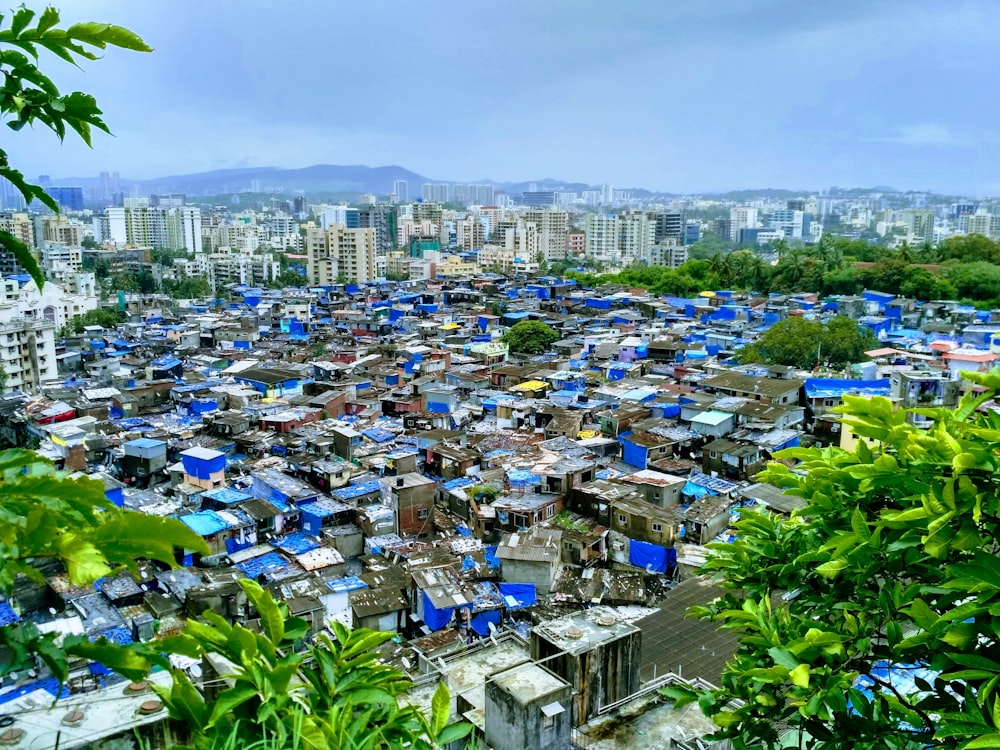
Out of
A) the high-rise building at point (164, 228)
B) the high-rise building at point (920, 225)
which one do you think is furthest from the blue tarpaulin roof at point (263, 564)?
the high-rise building at point (920, 225)

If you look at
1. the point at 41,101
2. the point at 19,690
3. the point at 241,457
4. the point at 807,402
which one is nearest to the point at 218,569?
the point at 19,690

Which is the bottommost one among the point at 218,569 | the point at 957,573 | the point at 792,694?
the point at 218,569

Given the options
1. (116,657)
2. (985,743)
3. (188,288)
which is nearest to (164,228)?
(188,288)

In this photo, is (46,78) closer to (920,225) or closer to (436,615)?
(436,615)

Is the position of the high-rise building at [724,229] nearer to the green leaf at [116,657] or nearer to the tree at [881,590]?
the tree at [881,590]

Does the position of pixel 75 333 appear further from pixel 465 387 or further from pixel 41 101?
pixel 41 101

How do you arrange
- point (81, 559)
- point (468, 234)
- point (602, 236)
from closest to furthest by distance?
1. point (81, 559)
2. point (602, 236)
3. point (468, 234)

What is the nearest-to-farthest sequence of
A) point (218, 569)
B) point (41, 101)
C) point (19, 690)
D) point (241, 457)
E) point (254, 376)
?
point (41, 101)
point (19, 690)
point (218, 569)
point (241, 457)
point (254, 376)
